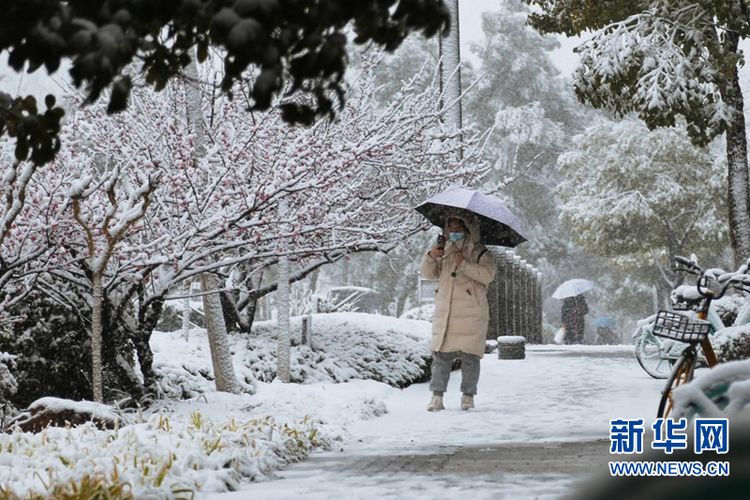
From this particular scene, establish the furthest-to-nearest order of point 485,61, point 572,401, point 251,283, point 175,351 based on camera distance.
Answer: point 485,61 < point 251,283 < point 175,351 < point 572,401

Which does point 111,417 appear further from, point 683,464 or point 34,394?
point 683,464

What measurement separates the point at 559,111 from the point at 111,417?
129 ft

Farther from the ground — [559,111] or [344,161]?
[559,111]

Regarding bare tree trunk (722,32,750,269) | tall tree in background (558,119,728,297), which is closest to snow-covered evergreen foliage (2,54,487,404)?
bare tree trunk (722,32,750,269)

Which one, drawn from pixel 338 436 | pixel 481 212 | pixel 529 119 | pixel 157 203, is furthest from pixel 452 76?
pixel 529 119

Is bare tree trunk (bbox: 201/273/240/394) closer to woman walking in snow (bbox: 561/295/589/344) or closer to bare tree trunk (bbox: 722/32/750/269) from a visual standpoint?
bare tree trunk (bbox: 722/32/750/269)

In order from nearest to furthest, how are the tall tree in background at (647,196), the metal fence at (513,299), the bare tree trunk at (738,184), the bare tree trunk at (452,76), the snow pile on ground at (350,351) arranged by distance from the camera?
the snow pile on ground at (350,351)
the bare tree trunk at (452,76)
the bare tree trunk at (738,184)
the metal fence at (513,299)
the tall tree in background at (647,196)

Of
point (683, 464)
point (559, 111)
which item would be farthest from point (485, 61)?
point (683, 464)

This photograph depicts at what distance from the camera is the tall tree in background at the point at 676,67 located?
1420 centimetres

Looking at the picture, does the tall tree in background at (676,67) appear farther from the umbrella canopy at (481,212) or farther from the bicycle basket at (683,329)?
the bicycle basket at (683,329)

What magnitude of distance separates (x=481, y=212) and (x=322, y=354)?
4.16 m

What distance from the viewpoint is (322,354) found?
11859 mm

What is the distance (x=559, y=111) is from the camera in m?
43.7

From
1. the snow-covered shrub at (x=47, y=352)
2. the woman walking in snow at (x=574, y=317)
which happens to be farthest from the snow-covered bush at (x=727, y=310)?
the woman walking in snow at (x=574, y=317)
